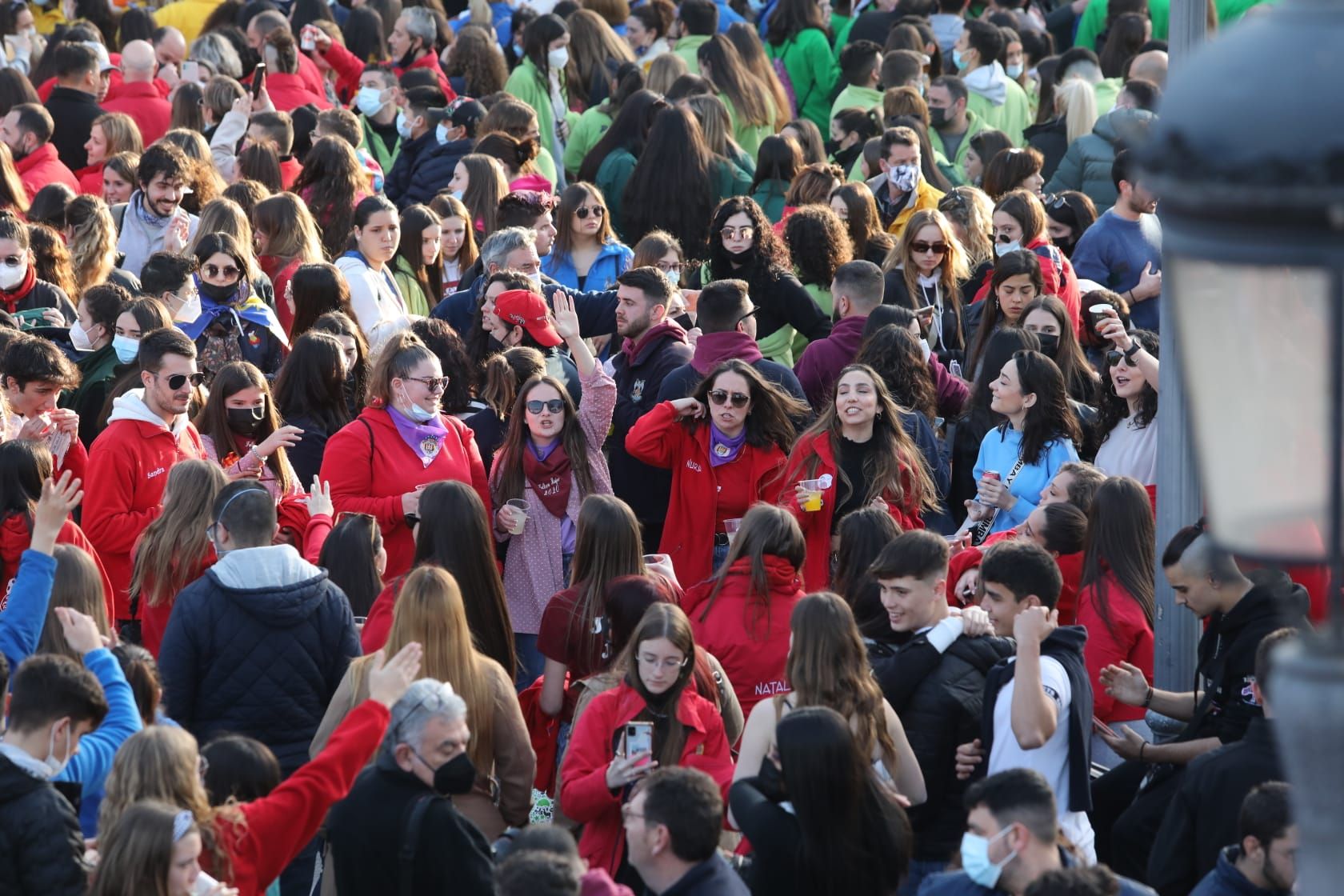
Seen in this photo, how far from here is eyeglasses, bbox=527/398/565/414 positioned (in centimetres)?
672

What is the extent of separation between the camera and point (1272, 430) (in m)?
2.10

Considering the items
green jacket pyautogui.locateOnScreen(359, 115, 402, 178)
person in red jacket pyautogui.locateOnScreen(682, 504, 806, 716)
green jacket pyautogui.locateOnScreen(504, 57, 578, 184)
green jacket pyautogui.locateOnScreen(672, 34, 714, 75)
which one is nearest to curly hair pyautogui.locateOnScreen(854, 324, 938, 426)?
person in red jacket pyautogui.locateOnScreen(682, 504, 806, 716)

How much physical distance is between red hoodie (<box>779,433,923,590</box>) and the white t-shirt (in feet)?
5.95

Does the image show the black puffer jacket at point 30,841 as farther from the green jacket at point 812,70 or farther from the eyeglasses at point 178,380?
the green jacket at point 812,70

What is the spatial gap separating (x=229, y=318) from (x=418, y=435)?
143 cm

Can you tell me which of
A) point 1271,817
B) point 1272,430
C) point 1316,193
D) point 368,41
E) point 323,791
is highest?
point 1316,193

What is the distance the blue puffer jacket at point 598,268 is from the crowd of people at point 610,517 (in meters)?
0.02

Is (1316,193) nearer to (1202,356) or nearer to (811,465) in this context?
(1202,356)

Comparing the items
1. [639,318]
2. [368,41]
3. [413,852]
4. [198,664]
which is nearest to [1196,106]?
[413,852]

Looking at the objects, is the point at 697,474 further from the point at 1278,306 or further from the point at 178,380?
the point at 1278,306

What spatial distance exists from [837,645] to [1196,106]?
2.84 m

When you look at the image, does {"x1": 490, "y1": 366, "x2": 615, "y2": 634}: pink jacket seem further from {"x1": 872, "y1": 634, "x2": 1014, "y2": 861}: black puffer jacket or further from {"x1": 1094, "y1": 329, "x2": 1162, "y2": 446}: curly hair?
{"x1": 1094, "y1": 329, "x2": 1162, "y2": 446}: curly hair

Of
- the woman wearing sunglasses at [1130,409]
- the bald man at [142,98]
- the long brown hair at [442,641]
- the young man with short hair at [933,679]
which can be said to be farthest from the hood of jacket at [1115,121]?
the bald man at [142,98]

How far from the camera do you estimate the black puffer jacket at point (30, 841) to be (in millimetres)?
4074
